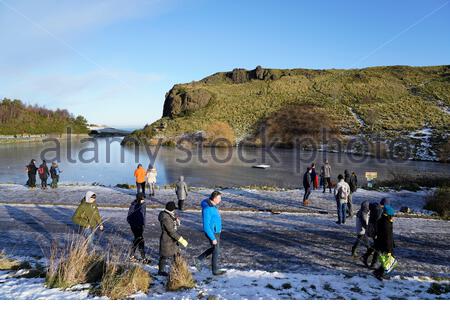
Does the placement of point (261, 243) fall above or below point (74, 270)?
below

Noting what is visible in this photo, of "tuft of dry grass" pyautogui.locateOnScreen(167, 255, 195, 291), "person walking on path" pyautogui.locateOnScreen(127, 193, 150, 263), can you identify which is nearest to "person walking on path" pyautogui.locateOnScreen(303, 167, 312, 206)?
"person walking on path" pyautogui.locateOnScreen(127, 193, 150, 263)

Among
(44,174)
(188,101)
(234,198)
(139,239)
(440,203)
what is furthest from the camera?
(188,101)

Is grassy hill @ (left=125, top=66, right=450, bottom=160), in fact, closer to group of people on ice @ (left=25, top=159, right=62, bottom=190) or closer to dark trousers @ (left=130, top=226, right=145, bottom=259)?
group of people on ice @ (left=25, top=159, right=62, bottom=190)

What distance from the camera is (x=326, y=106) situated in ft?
242

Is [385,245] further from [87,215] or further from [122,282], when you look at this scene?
[87,215]

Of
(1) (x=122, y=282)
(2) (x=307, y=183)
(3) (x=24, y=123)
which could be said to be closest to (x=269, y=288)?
(1) (x=122, y=282)

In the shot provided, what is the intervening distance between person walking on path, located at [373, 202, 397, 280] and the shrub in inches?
343

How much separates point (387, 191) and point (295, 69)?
4812 inches

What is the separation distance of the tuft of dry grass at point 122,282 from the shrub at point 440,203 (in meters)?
13.4

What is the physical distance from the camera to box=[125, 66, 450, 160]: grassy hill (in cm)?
6059

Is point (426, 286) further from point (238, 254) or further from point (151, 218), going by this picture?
point (151, 218)

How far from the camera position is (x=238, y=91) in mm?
97062

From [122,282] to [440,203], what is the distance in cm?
1491
